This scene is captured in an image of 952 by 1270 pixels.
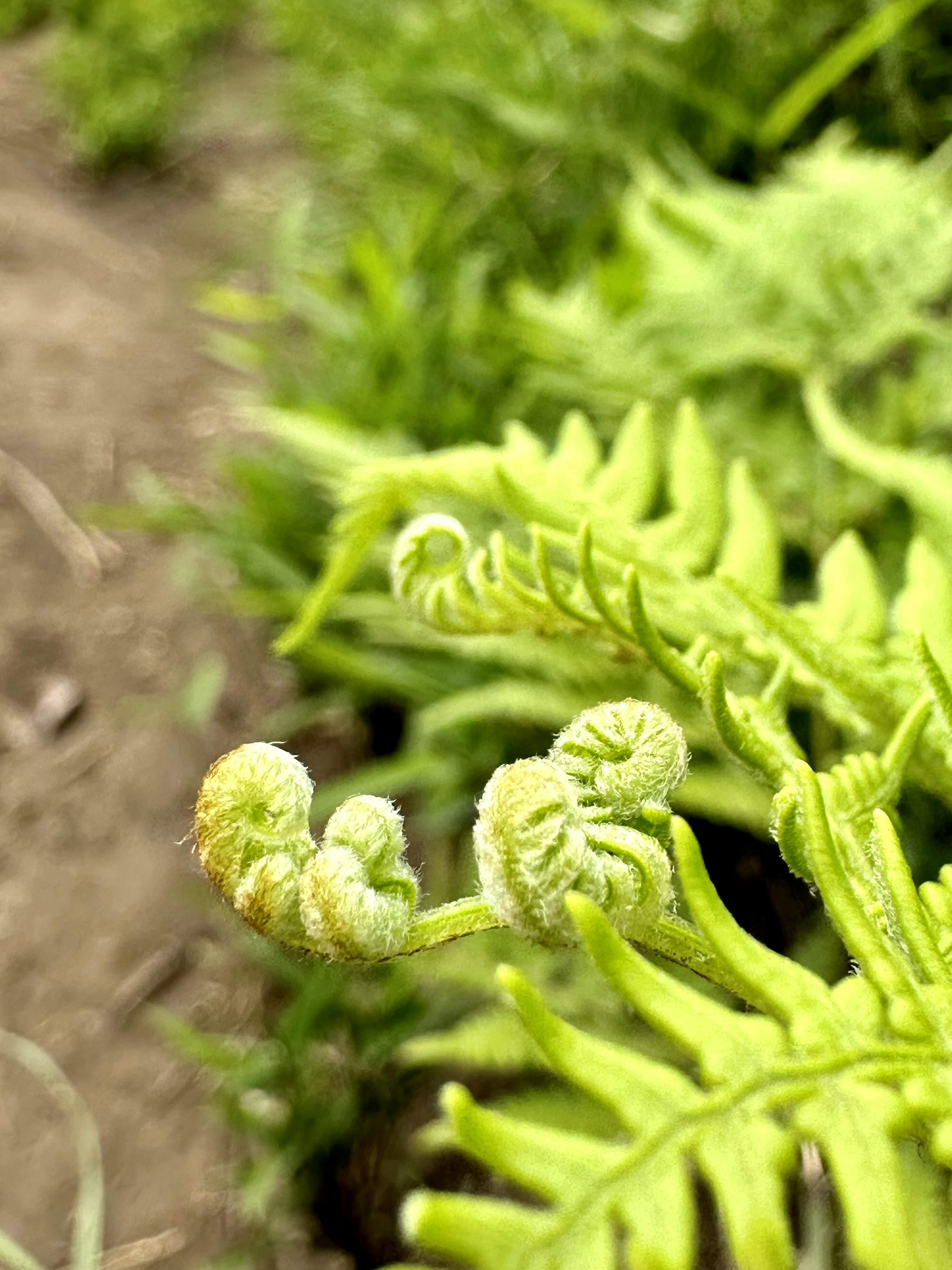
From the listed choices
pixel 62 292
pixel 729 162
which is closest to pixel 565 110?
pixel 729 162

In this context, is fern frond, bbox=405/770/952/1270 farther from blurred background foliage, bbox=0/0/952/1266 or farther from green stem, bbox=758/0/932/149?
green stem, bbox=758/0/932/149

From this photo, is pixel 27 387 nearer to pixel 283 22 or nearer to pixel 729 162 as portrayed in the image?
pixel 283 22

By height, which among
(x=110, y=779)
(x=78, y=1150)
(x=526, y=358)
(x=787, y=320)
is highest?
(x=787, y=320)

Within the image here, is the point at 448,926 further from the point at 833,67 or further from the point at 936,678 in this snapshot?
the point at 833,67

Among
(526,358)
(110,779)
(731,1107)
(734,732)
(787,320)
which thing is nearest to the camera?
(731,1107)

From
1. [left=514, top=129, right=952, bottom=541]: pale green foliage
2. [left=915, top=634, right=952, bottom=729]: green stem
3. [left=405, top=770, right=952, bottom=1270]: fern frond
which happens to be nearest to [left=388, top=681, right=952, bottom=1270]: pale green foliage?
[left=405, top=770, right=952, bottom=1270]: fern frond

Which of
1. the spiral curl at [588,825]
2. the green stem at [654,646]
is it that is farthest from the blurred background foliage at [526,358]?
the spiral curl at [588,825]

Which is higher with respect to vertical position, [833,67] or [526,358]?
[833,67]

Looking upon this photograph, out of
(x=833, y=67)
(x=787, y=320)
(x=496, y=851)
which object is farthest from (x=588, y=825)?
(x=833, y=67)
